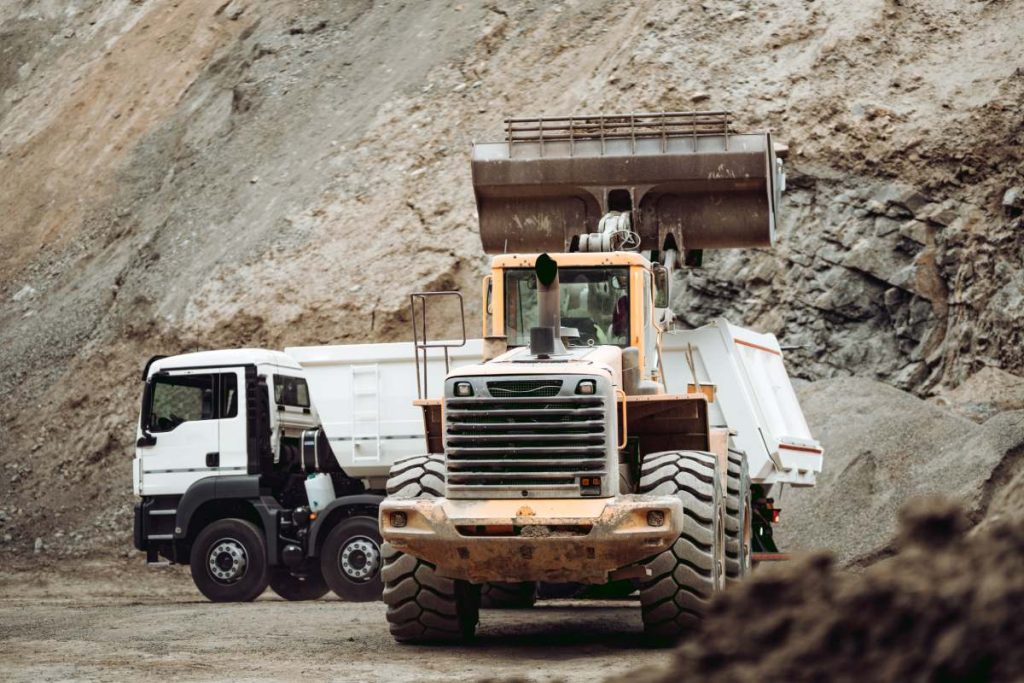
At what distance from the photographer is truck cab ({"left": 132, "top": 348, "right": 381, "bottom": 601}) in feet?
55.4

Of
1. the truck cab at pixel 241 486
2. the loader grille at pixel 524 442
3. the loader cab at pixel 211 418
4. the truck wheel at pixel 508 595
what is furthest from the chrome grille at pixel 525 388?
the loader cab at pixel 211 418

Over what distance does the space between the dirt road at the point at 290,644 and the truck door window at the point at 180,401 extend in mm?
2245

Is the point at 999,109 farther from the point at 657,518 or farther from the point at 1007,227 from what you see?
the point at 657,518

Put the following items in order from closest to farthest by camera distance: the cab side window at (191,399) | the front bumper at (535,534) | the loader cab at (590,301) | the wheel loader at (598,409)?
1. the front bumper at (535,534)
2. the wheel loader at (598,409)
3. the loader cab at (590,301)
4. the cab side window at (191,399)

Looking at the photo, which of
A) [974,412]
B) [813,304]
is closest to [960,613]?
[974,412]

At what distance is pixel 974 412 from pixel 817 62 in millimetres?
7859

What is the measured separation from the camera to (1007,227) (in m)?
22.8

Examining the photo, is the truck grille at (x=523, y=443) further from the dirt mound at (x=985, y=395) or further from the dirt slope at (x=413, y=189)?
the dirt slope at (x=413, y=189)

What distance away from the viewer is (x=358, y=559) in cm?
1688

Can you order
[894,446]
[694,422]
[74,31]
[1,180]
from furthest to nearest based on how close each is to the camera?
1. [74,31]
2. [1,180]
3. [894,446]
4. [694,422]

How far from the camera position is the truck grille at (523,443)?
996cm

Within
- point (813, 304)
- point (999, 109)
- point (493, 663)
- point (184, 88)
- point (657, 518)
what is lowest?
point (493, 663)

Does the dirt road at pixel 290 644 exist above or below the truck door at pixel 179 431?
below

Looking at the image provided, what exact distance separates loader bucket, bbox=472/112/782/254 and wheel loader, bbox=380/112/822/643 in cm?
2
